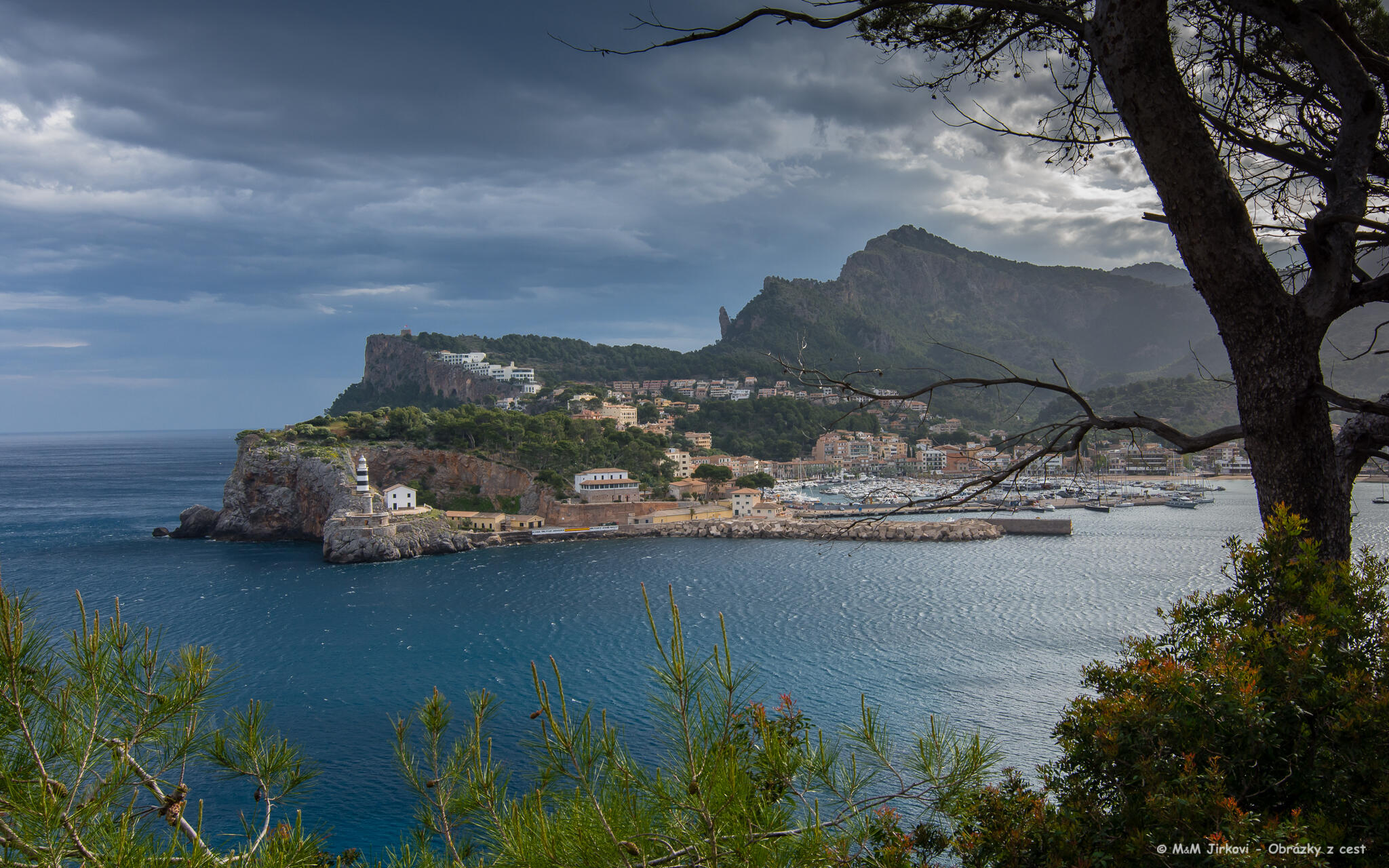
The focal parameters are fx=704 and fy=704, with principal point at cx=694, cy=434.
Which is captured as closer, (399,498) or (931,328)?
(399,498)

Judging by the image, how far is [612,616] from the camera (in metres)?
17.4

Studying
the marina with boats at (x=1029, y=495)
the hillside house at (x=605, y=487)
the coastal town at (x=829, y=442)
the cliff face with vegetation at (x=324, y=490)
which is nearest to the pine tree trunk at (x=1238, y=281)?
the cliff face with vegetation at (x=324, y=490)

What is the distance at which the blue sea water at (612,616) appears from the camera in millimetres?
10828

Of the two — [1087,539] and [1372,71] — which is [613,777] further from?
[1087,539]

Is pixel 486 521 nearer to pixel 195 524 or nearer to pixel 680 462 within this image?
pixel 195 524

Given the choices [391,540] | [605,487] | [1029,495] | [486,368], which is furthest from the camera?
[486,368]

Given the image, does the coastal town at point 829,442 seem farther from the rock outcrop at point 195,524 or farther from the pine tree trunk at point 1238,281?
the pine tree trunk at point 1238,281

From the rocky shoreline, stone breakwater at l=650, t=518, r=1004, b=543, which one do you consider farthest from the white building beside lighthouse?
stone breakwater at l=650, t=518, r=1004, b=543

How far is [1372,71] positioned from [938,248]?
12050 centimetres

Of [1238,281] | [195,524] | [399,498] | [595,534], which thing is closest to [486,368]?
[195,524]

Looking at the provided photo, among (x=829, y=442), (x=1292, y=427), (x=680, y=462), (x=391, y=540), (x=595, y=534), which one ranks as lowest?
(x=595, y=534)

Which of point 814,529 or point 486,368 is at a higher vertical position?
point 486,368

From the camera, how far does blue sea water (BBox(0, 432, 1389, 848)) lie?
10.8 metres

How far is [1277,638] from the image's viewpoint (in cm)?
138
